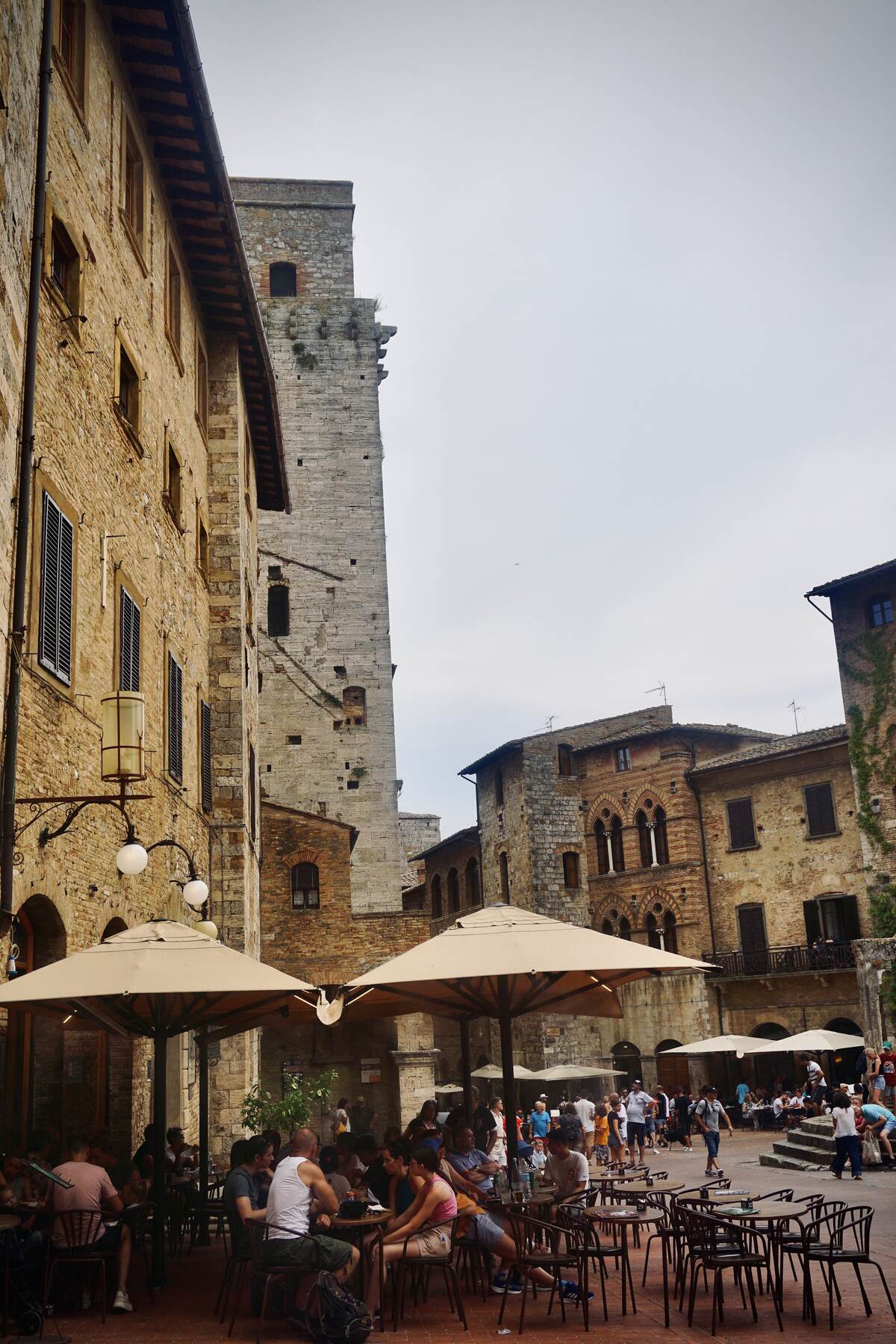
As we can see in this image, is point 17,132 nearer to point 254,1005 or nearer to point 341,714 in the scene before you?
point 254,1005

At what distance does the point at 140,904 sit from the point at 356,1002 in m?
2.58

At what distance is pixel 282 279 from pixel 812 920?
80.0 ft

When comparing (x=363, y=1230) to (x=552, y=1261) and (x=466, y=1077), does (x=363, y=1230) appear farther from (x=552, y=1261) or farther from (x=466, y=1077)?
(x=466, y=1077)

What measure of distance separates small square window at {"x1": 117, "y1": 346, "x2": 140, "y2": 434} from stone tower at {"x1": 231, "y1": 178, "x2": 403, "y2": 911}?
20.9m

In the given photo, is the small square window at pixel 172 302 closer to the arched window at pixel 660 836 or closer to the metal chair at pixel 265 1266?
the metal chair at pixel 265 1266

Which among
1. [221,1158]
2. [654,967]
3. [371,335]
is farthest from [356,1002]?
[371,335]

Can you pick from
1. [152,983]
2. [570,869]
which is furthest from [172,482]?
[570,869]

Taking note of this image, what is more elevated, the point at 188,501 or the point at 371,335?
the point at 371,335

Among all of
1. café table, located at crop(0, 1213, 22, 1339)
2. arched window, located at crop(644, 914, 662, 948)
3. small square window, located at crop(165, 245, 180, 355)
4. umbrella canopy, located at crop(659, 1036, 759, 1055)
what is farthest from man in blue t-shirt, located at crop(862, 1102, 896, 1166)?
arched window, located at crop(644, 914, 662, 948)

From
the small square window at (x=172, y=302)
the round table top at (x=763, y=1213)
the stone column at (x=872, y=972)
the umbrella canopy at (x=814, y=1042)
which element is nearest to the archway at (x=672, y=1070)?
the stone column at (x=872, y=972)

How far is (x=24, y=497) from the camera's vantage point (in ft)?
32.3

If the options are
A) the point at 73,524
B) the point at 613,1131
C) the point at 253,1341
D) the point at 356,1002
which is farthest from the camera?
the point at 613,1131

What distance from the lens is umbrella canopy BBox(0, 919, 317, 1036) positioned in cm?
830

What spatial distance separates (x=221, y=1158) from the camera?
63.8 feet
